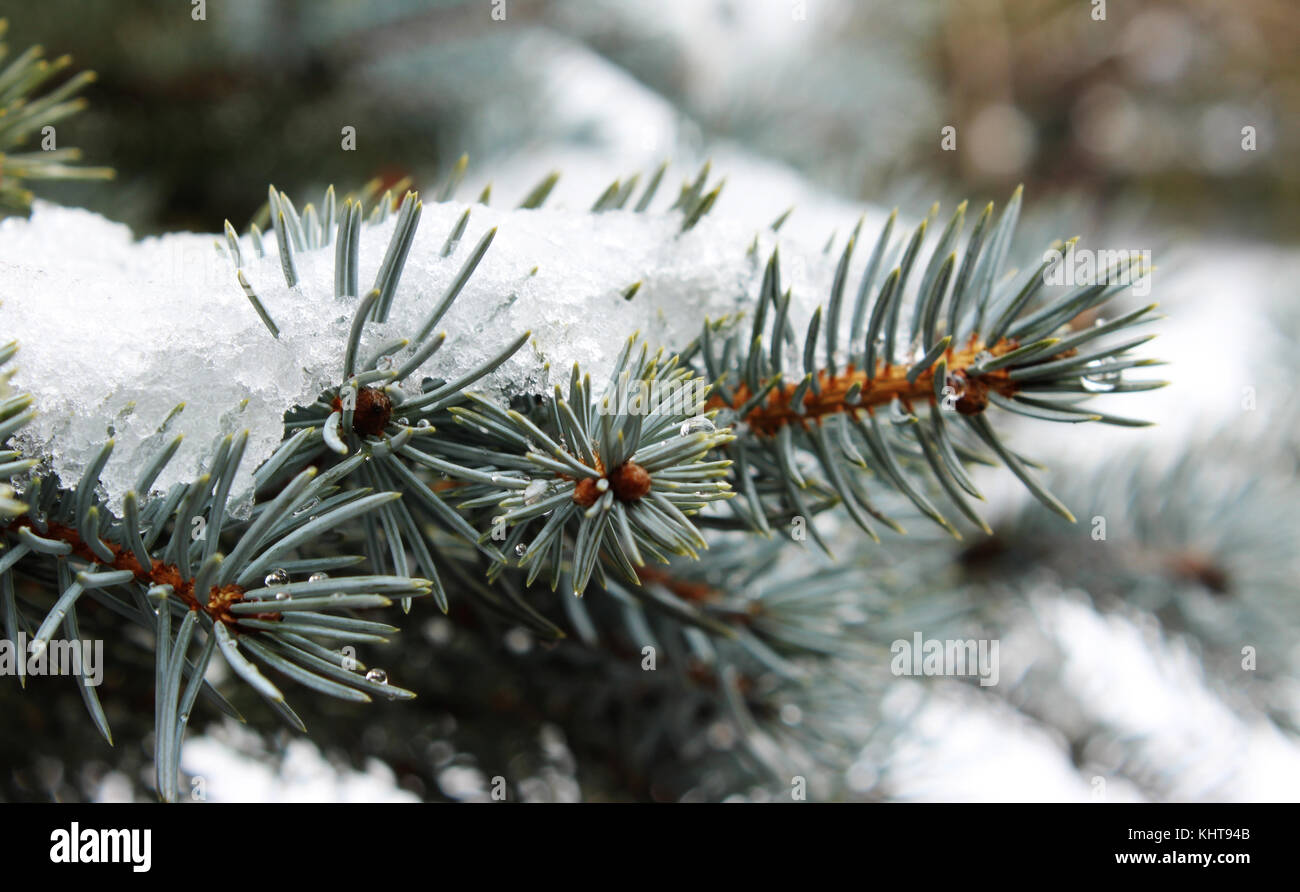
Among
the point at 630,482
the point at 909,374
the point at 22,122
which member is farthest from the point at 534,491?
the point at 22,122

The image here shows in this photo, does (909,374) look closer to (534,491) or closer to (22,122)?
(534,491)

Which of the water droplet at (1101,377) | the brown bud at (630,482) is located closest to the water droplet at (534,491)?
the brown bud at (630,482)

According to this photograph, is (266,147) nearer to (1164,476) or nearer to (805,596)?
(805,596)

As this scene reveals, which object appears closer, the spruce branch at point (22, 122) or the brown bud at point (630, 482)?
the brown bud at point (630, 482)

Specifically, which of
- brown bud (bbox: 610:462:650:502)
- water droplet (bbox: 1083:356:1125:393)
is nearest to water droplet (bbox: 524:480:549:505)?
brown bud (bbox: 610:462:650:502)

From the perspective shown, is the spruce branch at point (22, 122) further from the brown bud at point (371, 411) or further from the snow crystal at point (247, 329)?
the brown bud at point (371, 411)

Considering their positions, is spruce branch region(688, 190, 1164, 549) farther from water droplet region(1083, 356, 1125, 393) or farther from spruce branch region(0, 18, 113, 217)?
spruce branch region(0, 18, 113, 217)
